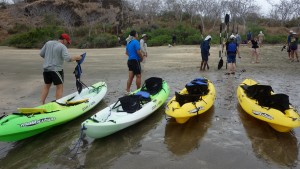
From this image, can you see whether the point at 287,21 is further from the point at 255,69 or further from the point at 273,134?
the point at 273,134

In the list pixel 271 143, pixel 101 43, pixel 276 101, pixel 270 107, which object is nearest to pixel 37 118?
pixel 271 143

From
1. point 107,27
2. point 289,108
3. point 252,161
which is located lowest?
point 252,161

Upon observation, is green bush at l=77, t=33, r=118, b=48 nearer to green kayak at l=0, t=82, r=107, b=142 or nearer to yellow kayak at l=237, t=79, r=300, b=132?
green kayak at l=0, t=82, r=107, b=142

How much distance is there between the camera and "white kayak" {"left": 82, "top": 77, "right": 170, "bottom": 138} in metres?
4.47

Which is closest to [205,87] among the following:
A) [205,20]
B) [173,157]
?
[173,157]

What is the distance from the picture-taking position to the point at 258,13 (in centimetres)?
4691

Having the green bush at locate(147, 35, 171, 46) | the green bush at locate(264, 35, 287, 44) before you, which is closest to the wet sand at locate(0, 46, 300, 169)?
the green bush at locate(147, 35, 171, 46)

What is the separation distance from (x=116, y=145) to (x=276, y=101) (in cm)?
306

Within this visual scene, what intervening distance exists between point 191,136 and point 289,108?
73.3 inches

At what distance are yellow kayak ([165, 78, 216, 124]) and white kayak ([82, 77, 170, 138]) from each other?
46cm

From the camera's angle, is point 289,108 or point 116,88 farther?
point 116,88

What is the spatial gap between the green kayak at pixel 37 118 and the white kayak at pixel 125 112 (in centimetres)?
66

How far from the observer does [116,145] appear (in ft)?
15.1

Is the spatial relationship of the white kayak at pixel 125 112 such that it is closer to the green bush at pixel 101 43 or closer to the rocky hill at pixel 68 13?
the green bush at pixel 101 43
